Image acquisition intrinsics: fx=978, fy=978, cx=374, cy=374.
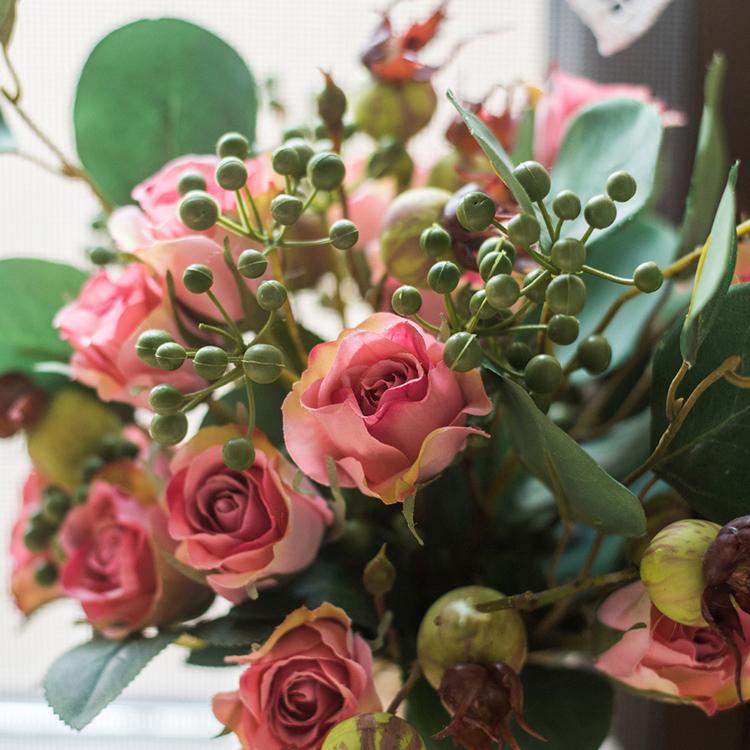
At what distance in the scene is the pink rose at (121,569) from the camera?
42cm

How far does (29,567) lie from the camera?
0.49 meters

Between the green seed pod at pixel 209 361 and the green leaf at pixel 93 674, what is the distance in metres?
0.13

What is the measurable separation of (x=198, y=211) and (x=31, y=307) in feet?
0.51

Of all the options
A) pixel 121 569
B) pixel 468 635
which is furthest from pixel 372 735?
pixel 121 569

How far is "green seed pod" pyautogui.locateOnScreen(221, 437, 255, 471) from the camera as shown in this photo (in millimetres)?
344

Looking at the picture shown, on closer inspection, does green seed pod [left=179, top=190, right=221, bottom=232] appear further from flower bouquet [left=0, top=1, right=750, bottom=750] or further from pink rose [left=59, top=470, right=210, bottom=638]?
pink rose [left=59, top=470, right=210, bottom=638]

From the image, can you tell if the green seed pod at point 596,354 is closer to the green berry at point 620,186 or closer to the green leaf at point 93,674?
the green berry at point 620,186

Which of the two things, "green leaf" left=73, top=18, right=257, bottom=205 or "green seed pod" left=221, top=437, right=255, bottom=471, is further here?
"green leaf" left=73, top=18, right=257, bottom=205

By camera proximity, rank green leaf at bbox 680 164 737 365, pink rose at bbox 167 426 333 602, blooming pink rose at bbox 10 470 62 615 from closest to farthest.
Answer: green leaf at bbox 680 164 737 365 → pink rose at bbox 167 426 333 602 → blooming pink rose at bbox 10 470 62 615

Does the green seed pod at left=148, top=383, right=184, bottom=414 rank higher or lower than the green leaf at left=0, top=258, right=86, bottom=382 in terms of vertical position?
higher

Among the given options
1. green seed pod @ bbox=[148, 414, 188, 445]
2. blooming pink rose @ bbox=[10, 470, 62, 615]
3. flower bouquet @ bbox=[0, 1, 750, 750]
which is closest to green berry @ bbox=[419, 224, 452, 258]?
flower bouquet @ bbox=[0, 1, 750, 750]

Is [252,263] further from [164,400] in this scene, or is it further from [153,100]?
[153,100]

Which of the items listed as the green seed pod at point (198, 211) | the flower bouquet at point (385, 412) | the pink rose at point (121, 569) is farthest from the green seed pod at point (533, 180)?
the pink rose at point (121, 569)

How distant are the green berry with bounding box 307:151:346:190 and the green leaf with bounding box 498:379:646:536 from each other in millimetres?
95
